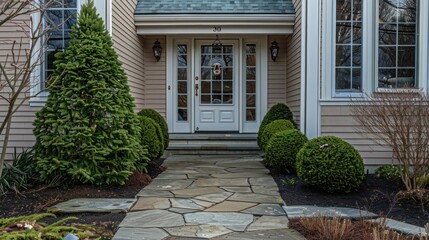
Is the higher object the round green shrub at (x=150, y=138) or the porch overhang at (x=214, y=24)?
the porch overhang at (x=214, y=24)

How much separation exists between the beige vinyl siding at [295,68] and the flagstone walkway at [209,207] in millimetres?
1713

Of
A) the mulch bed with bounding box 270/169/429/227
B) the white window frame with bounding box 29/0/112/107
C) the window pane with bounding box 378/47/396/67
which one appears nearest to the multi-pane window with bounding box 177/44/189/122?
the white window frame with bounding box 29/0/112/107

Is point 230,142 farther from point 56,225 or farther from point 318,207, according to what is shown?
point 56,225

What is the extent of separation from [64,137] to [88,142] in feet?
0.99

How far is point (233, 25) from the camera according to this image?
339 inches

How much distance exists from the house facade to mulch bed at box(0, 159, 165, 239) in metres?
1.69

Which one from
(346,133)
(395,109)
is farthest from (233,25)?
(395,109)

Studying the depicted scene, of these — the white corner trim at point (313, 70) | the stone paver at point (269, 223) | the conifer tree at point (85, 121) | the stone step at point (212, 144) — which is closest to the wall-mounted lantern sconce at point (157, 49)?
the stone step at point (212, 144)

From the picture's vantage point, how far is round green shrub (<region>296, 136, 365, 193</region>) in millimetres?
4922

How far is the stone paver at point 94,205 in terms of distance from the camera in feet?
14.0

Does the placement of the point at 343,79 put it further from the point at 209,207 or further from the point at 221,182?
the point at 209,207

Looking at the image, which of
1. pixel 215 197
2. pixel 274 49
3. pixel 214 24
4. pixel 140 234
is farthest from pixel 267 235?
pixel 274 49

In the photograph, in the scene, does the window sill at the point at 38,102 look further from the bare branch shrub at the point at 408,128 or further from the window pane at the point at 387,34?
the window pane at the point at 387,34

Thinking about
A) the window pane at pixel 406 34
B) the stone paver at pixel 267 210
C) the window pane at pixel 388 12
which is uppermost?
the window pane at pixel 388 12
